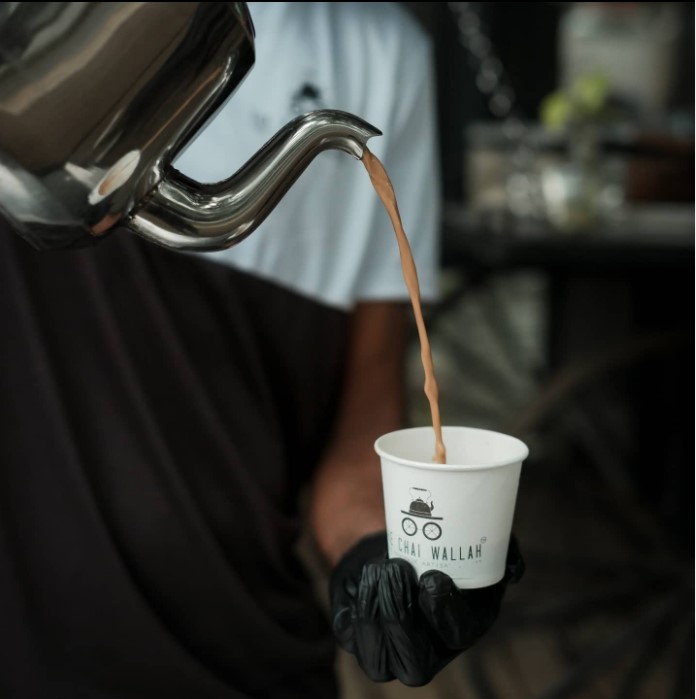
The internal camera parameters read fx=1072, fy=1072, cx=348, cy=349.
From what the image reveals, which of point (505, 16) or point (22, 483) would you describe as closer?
point (22, 483)

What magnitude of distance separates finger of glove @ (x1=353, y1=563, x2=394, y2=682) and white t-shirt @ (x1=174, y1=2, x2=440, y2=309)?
32cm

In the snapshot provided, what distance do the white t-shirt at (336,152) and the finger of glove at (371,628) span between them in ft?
1.06

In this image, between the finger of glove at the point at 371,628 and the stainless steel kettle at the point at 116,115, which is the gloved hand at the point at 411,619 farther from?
the stainless steel kettle at the point at 116,115

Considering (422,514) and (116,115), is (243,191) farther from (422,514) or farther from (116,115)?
(422,514)

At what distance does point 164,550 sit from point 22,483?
114 mm

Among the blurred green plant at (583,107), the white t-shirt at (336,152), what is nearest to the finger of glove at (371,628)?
the white t-shirt at (336,152)

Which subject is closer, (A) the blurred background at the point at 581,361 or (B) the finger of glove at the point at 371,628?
(B) the finger of glove at the point at 371,628

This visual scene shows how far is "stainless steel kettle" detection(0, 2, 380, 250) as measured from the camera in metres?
0.43

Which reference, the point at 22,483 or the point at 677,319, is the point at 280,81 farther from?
the point at 677,319

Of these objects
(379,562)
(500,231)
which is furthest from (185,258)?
(500,231)

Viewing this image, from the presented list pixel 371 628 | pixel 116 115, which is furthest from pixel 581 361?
pixel 116 115

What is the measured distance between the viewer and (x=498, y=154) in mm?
2703

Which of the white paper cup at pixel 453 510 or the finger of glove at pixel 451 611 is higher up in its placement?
the white paper cup at pixel 453 510

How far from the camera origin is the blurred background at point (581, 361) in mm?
1867
